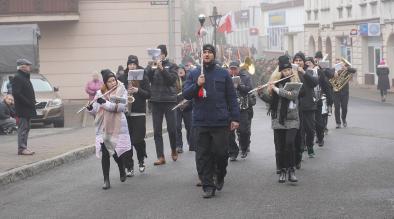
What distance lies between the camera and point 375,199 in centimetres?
901

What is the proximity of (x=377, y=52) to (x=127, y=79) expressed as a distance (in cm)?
3305

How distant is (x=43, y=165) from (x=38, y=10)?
71.3 feet

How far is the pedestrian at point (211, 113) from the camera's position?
956cm

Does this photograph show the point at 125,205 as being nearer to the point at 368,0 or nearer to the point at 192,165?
the point at 192,165

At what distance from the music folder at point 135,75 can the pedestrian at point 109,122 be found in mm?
636

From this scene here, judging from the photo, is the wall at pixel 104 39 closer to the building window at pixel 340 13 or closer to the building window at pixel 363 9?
the building window at pixel 363 9

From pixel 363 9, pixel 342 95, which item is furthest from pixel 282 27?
pixel 342 95

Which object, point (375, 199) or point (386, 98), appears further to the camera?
point (386, 98)

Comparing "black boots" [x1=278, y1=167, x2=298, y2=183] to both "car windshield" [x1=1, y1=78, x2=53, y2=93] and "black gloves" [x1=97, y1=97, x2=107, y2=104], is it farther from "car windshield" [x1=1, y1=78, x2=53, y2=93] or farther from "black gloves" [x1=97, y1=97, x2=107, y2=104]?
"car windshield" [x1=1, y1=78, x2=53, y2=93]

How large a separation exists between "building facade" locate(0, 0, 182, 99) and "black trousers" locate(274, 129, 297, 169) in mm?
24085

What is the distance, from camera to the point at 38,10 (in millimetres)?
33500

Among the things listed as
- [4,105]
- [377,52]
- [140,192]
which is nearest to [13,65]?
[4,105]

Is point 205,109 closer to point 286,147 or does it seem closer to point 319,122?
point 286,147

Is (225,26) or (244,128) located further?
(225,26)
